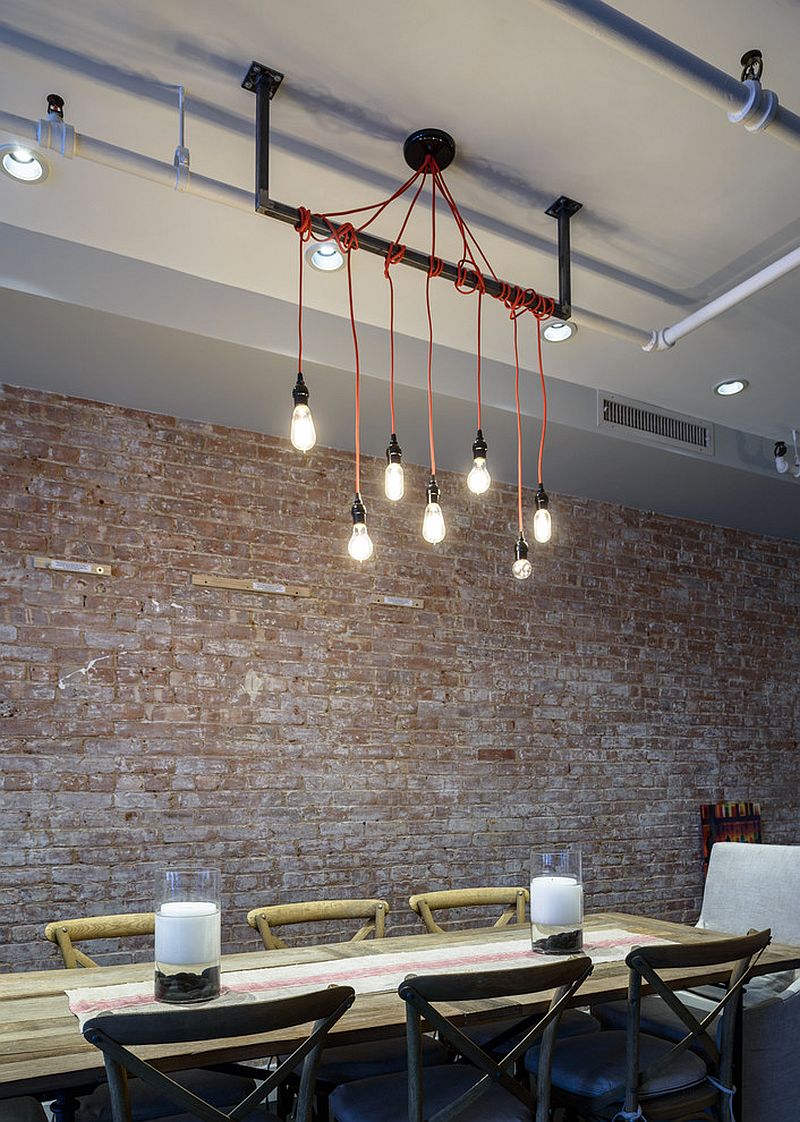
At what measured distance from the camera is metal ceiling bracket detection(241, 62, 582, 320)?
7.68 feet

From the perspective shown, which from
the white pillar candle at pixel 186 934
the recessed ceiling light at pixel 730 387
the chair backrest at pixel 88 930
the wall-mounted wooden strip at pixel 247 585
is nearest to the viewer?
the white pillar candle at pixel 186 934

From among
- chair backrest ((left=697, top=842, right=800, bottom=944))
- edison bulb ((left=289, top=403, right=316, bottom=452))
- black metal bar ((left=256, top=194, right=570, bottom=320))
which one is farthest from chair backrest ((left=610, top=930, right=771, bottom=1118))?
black metal bar ((left=256, top=194, right=570, bottom=320))

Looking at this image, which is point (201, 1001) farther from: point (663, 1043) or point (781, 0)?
point (781, 0)

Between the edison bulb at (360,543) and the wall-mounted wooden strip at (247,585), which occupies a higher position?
the wall-mounted wooden strip at (247,585)

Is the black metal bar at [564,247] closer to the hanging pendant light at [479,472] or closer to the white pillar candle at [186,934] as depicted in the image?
the hanging pendant light at [479,472]

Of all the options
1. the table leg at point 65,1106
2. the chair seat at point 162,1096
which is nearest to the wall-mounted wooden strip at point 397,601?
the chair seat at point 162,1096

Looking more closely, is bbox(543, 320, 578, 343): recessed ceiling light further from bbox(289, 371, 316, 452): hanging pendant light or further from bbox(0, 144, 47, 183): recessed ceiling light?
bbox(0, 144, 47, 183): recessed ceiling light

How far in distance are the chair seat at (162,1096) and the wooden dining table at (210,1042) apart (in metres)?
0.12

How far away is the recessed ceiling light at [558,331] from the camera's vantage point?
3.61m

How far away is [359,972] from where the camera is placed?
7.84 feet

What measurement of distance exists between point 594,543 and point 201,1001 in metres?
3.72

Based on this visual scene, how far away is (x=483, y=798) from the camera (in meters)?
4.64

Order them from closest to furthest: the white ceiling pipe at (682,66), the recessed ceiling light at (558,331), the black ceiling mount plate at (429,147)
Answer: the white ceiling pipe at (682,66), the black ceiling mount plate at (429,147), the recessed ceiling light at (558,331)

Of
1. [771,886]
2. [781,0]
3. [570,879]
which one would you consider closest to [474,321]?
[781,0]
